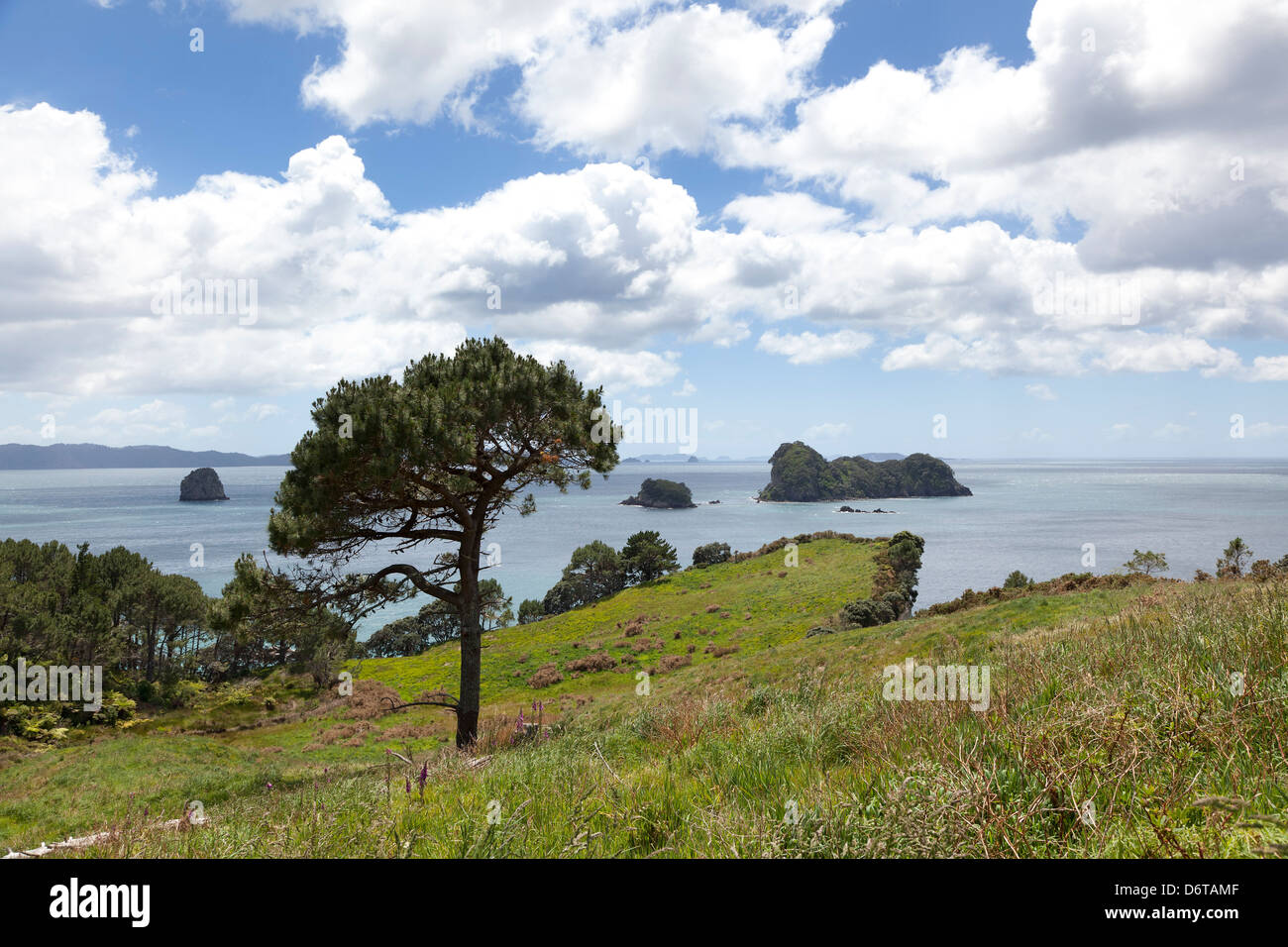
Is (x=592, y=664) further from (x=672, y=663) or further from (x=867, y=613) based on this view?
(x=867, y=613)

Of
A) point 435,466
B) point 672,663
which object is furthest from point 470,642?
point 672,663

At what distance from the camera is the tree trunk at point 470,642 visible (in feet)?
50.3

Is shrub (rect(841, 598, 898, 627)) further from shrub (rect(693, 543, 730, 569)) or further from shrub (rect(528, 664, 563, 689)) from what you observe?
shrub (rect(693, 543, 730, 569))

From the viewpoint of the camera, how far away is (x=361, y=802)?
5.16 metres

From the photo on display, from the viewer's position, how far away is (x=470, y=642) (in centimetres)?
1576

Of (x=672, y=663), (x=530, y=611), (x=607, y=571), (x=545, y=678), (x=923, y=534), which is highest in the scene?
(x=672, y=663)

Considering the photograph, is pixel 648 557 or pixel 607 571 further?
pixel 607 571

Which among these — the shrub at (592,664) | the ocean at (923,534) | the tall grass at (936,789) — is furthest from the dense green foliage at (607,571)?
the tall grass at (936,789)

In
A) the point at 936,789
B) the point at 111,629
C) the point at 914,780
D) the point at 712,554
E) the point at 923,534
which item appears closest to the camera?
the point at 936,789

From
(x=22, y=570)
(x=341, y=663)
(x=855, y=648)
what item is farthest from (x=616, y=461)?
(x=22, y=570)

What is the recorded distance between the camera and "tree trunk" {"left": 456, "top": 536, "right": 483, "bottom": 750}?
50.3ft

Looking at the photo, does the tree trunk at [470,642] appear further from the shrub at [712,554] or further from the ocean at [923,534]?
the shrub at [712,554]

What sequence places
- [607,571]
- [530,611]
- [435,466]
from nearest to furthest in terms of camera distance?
[435,466] < [607,571] < [530,611]
